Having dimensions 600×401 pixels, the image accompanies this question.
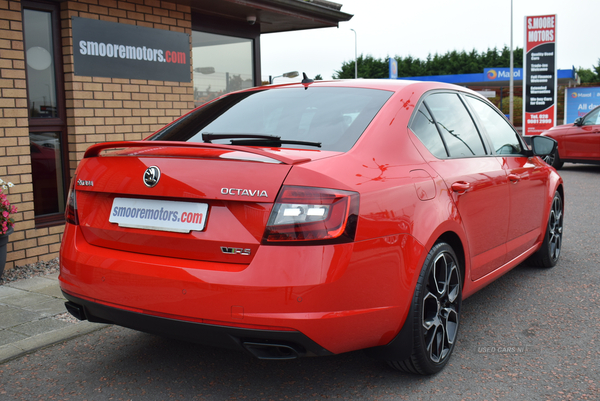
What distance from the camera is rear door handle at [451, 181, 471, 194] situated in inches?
130

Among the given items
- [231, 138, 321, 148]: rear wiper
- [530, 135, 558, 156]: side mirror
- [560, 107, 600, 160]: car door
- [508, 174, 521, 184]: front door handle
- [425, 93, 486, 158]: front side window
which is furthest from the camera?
[560, 107, 600, 160]: car door

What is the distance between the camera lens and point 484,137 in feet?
13.6

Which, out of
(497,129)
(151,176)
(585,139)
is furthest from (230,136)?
(585,139)

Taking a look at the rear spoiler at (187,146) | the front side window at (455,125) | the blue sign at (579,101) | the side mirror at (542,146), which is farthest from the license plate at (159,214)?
the blue sign at (579,101)

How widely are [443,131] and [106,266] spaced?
212 cm

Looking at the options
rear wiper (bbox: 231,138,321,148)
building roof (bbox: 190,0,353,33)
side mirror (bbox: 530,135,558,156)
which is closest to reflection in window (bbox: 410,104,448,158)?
rear wiper (bbox: 231,138,321,148)

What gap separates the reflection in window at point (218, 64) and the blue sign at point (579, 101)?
29.3m

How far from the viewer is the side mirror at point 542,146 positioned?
4.88 m

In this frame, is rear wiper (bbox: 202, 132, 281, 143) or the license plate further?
rear wiper (bbox: 202, 132, 281, 143)

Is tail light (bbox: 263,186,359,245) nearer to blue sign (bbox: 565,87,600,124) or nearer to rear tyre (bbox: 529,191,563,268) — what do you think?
rear tyre (bbox: 529,191,563,268)

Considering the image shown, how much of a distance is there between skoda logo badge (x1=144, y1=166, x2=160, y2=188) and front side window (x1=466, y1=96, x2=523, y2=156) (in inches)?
97.0

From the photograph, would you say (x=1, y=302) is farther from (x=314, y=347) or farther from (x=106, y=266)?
(x=314, y=347)

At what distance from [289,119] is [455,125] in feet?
4.07

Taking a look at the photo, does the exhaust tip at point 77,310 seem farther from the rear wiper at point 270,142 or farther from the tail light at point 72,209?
the rear wiper at point 270,142
